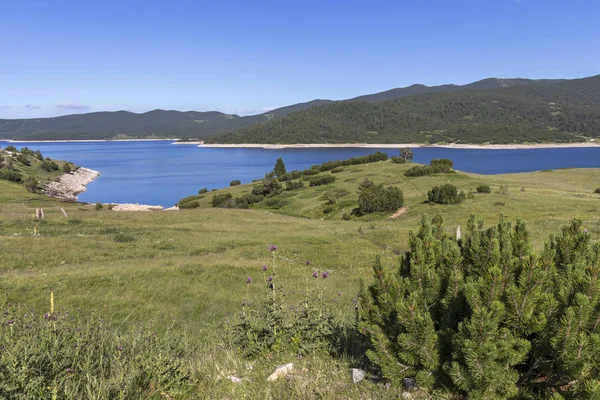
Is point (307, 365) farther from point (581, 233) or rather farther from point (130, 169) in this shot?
point (130, 169)

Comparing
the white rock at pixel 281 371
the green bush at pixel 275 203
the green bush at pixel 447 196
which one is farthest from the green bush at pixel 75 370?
the green bush at pixel 275 203

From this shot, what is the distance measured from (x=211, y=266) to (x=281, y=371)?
13724 mm

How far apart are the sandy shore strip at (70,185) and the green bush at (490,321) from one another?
3878 inches

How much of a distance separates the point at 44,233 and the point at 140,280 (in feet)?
57.6

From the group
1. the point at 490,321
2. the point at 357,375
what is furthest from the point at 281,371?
the point at 490,321

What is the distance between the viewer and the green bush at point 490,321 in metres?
3.61

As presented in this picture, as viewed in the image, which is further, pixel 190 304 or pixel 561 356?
pixel 190 304

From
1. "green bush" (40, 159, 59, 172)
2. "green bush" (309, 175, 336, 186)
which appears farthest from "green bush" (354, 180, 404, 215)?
"green bush" (40, 159, 59, 172)

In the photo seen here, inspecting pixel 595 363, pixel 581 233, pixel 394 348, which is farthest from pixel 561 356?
pixel 581 233

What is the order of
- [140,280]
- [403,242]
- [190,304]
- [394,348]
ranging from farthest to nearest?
[403,242], [140,280], [190,304], [394,348]

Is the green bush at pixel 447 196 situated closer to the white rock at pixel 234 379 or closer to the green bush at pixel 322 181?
the green bush at pixel 322 181

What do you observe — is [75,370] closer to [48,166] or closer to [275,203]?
[275,203]

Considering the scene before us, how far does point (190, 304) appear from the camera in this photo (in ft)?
45.2

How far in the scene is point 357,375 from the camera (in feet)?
17.5
